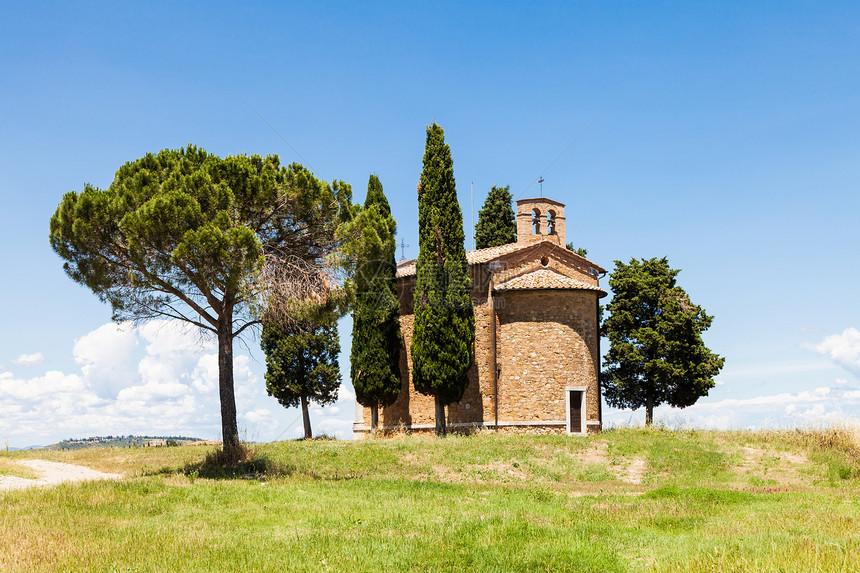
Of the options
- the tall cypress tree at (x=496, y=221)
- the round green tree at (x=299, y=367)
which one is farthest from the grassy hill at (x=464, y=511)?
the tall cypress tree at (x=496, y=221)

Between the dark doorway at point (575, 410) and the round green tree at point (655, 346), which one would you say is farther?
the round green tree at point (655, 346)

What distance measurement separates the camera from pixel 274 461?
68.4ft

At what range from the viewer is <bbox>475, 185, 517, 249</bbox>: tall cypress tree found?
3866cm

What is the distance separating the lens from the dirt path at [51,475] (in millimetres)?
17672

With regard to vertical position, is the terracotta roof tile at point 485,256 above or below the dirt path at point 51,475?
above

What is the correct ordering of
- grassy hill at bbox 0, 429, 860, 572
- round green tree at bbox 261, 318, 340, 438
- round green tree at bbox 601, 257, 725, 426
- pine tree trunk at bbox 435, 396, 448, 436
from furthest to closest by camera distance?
round green tree at bbox 261, 318, 340, 438 < round green tree at bbox 601, 257, 725, 426 < pine tree trunk at bbox 435, 396, 448, 436 < grassy hill at bbox 0, 429, 860, 572

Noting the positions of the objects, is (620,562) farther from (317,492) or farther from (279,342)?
(279,342)

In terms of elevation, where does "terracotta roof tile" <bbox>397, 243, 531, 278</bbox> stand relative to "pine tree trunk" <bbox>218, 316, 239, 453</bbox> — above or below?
above

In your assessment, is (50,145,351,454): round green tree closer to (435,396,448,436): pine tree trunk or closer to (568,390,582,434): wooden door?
(435,396,448,436): pine tree trunk

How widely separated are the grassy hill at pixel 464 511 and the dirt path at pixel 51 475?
0.97 metres

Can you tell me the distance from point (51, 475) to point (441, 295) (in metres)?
14.7

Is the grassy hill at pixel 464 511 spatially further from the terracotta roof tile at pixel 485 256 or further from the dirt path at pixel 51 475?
the terracotta roof tile at pixel 485 256

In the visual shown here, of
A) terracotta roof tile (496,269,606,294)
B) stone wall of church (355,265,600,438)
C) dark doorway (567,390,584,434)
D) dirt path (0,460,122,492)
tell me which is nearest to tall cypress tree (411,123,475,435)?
stone wall of church (355,265,600,438)

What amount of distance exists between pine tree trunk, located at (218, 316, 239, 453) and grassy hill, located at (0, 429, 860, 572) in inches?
48.3
